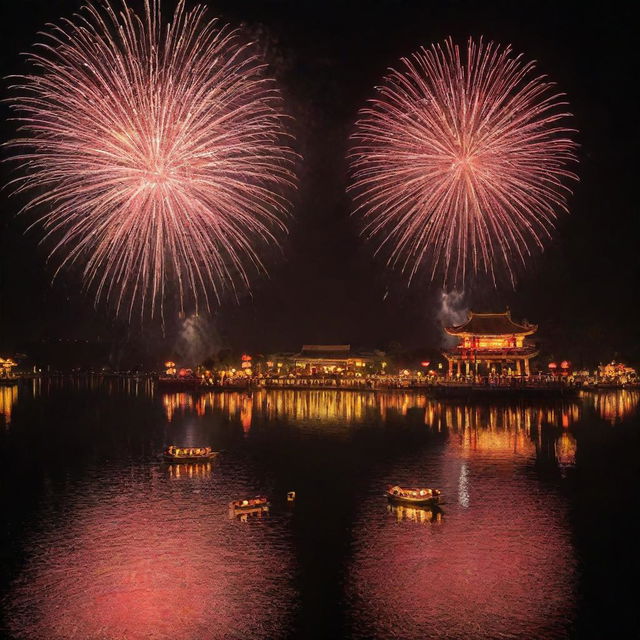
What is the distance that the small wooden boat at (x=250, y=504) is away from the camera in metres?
28.1

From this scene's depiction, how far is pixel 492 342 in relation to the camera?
261 ft

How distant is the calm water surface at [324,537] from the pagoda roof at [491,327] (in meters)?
31.6

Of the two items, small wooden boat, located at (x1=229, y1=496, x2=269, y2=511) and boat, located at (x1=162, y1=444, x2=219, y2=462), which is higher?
boat, located at (x1=162, y1=444, x2=219, y2=462)

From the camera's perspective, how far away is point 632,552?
24.5m

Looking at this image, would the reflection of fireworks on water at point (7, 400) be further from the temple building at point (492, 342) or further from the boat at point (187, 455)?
the temple building at point (492, 342)

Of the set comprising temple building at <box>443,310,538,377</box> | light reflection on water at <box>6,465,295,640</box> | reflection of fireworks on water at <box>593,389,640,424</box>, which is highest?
temple building at <box>443,310,538,377</box>

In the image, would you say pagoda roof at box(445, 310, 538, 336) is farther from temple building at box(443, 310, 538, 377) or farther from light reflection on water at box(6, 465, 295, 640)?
light reflection on water at box(6, 465, 295, 640)

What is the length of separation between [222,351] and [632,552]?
82.5 meters

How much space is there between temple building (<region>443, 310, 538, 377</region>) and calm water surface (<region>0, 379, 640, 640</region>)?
103 ft

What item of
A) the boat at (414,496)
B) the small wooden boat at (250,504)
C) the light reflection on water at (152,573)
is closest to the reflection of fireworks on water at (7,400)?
the light reflection on water at (152,573)

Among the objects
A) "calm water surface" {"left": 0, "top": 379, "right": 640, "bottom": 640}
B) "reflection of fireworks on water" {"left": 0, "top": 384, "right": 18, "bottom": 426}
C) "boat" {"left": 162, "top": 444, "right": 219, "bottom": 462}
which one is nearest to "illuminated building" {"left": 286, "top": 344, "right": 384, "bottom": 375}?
"reflection of fireworks on water" {"left": 0, "top": 384, "right": 18, "bottom": 426}

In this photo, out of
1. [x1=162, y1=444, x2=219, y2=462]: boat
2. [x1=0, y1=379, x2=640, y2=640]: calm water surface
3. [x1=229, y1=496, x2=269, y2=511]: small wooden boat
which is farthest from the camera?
[x1=162, y1=444, x2=219, y2=462]: boat

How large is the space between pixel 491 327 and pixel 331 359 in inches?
1099

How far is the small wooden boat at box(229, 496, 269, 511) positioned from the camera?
28141mm
